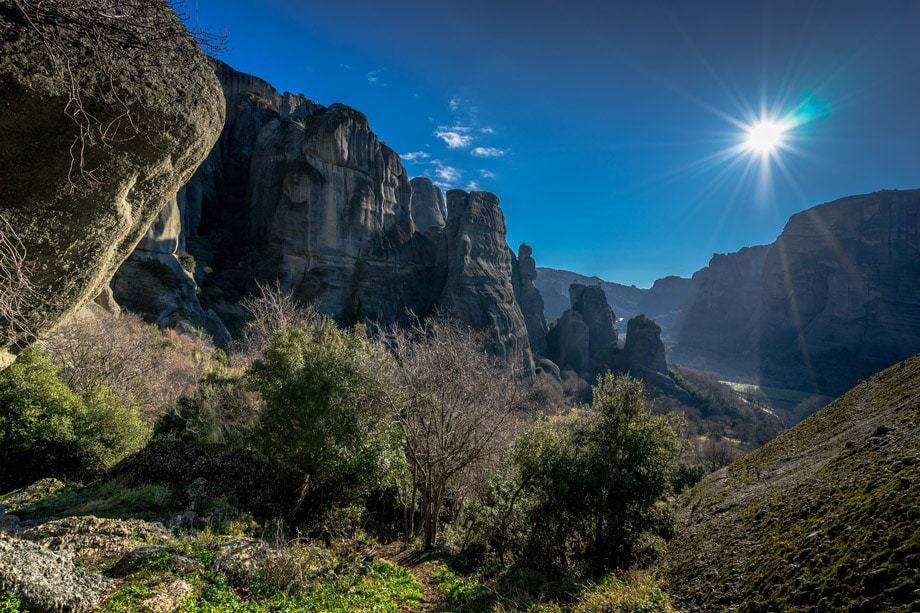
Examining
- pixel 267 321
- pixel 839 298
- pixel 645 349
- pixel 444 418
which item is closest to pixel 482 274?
pixel 267 321

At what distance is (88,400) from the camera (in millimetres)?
14000

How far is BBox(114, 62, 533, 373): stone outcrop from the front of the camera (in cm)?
5197

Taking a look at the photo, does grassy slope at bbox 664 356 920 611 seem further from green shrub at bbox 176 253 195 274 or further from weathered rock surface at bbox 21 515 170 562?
green shrub at bbox 176 253 195 274

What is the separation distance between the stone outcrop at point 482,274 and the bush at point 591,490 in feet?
159

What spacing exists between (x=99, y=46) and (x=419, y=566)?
12128 millimetres

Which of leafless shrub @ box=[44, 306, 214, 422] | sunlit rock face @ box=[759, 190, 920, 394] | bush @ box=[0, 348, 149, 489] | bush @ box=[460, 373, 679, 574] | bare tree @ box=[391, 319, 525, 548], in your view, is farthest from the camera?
sunlit rock face @ box=[759, 190, 920, 394]

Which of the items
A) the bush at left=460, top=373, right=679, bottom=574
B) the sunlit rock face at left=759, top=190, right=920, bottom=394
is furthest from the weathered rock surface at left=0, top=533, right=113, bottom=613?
the sunlit rock face at left=759, top=190, right=920, bottom=394

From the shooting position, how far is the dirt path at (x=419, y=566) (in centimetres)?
890

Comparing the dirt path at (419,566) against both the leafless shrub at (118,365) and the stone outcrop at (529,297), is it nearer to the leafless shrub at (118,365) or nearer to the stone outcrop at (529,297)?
the leafless shrub at (118,365)

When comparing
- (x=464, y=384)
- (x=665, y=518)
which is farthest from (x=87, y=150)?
(x=665, y=518)

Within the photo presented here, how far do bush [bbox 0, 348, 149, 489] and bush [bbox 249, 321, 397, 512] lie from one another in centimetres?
571

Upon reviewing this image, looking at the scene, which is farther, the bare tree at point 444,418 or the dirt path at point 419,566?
the bare tree at point 444,418

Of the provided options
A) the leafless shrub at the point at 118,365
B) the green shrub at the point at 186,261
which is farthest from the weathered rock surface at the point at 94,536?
the green shrub at the point at 186,261

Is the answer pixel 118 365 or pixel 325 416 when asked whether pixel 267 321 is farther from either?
pixel 325 416
